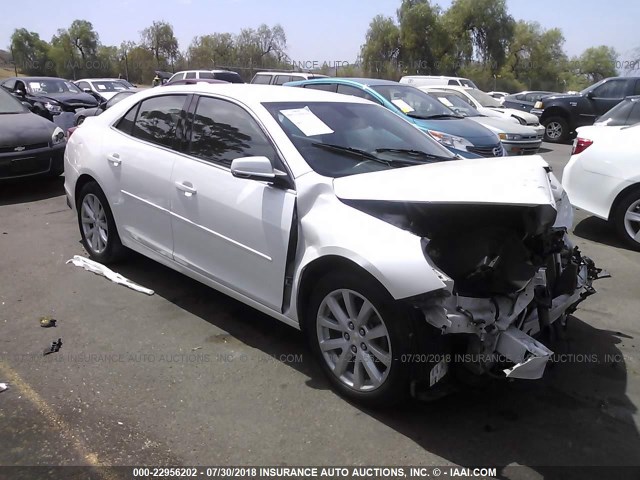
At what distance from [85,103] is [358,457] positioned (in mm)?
14784

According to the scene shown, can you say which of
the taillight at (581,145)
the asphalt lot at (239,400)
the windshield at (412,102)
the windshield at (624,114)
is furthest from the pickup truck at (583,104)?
the asphalt lot at (239,400)

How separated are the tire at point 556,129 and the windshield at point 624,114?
23.1 feet

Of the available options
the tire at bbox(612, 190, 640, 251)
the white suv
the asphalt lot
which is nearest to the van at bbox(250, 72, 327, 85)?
the white suv

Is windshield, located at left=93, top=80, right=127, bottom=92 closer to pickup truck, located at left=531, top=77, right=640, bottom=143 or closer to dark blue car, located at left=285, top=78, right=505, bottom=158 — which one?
dark blue car, located at left=285, top=78, right=505, bottom=158

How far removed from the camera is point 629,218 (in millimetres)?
5902

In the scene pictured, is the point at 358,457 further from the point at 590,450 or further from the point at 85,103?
the point at 85,103

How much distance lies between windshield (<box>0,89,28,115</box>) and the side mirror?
6.87 m

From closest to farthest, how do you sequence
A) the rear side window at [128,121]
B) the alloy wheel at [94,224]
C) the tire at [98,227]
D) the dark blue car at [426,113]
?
the rear side window at [128,121]
the tire at [98,227]
the alloy wheel at [94,224]
the dark blue car at [426,113]

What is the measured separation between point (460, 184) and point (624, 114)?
7.65 meters

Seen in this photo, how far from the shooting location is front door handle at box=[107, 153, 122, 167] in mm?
4532

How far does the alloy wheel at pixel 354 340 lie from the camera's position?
2.93m

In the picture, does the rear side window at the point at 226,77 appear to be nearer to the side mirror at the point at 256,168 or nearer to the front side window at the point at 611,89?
the front side window at the point at 611,89

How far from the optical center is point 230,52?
52875 millimetres

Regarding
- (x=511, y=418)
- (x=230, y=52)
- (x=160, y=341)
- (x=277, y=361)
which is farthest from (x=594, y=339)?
(x=230, y=52)
